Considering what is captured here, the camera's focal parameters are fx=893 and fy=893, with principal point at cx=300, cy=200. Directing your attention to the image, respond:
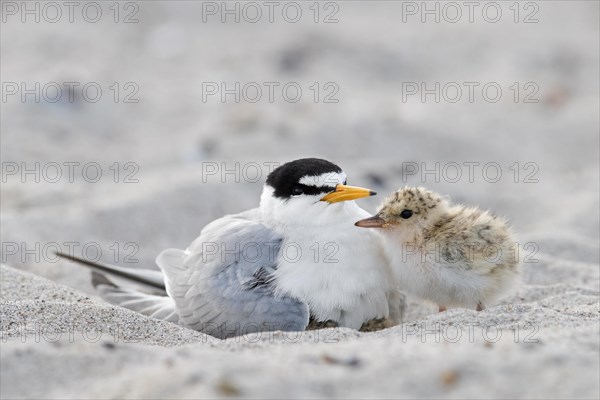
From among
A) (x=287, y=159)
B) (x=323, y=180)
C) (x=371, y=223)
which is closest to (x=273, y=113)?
(x=287, y=159)

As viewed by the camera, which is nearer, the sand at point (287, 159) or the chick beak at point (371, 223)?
the sand at point (287, 159)

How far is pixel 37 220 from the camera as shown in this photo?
5.56 m

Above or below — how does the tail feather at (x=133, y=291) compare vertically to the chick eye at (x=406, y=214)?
below

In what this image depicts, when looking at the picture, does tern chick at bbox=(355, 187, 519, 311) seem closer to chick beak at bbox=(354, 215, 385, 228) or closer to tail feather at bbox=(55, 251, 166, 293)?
chick beak at bbox=(354, 215, 385, 228)

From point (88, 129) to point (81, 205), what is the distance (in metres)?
1.74

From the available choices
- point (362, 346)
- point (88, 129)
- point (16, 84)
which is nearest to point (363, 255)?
point (362, 346)

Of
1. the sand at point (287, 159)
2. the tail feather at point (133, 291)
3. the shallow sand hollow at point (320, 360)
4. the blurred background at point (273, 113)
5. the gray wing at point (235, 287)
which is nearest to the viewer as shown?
the shallow sand hollow at point (320, 360)

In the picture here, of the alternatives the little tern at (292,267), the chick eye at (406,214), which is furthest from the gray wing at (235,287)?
the chick eye at (406,214)

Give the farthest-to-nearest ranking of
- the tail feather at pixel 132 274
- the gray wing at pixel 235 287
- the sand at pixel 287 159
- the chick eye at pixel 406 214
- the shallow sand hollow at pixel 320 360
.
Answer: the tail feather at pixel 132 274
the chick eye at pixel 406 214
the gray wing at pixel 235 287
the sand at pixel 287 159
the shallow sand hollow at pixel 320 360

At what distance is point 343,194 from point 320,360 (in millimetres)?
1265

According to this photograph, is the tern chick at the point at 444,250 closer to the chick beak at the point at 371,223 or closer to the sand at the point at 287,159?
the chick beak at the point at 371,223

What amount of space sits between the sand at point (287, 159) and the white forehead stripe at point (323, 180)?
0.76m

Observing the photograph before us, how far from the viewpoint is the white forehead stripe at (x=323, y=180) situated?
154 inches

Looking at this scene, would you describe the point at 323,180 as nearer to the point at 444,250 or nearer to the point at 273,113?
the point at 444,250
